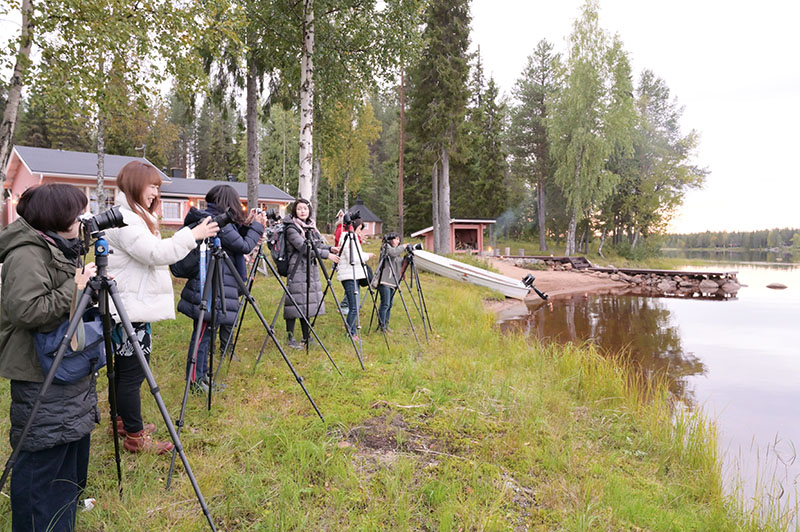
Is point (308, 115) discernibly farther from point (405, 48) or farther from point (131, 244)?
point (131, 244)

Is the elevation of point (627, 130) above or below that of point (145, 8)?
above

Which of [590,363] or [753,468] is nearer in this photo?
[753,468]

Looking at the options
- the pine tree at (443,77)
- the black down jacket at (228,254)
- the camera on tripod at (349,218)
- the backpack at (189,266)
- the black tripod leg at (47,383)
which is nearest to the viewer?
the black tripod leg at (47,383)

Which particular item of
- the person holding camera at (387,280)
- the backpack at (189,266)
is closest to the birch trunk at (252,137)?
the person holding camera at (387,280)

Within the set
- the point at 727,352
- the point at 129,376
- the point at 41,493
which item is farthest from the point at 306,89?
the point at 727,352

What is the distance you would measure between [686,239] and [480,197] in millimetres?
73487

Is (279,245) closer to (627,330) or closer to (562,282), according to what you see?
(627,330)

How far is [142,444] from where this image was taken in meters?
2.94

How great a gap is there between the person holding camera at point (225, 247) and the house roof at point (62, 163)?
1945 cm

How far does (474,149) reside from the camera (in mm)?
31953

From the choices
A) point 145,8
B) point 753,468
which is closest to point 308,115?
point 145,8

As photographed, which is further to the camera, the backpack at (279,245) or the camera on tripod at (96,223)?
the backpack at (279,245)

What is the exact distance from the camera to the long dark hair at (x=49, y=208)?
6.47 feet

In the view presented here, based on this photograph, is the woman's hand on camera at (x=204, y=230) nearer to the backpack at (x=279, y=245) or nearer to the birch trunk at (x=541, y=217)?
the backpack at (x=279, y=245)
